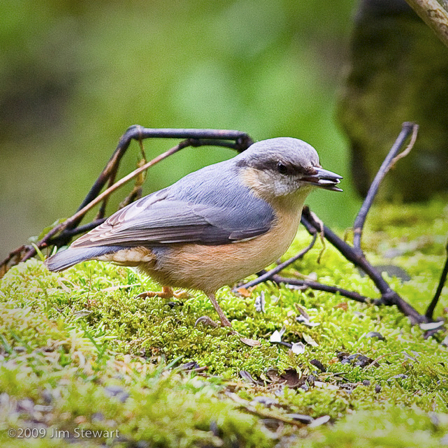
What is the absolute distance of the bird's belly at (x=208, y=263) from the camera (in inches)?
106

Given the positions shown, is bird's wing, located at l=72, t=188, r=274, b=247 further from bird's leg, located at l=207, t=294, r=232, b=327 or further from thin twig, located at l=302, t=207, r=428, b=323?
thin twig, located at l=302, t=207, r=428, b=323

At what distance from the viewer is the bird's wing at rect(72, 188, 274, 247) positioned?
2.68 m

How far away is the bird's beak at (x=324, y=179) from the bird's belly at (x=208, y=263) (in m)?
0.35

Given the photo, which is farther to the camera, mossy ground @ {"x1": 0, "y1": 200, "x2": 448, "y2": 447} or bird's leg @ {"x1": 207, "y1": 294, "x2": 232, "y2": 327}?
bird's leg @ {"x1": 207, "y1": 294, "x2": 232, "y2": 327}

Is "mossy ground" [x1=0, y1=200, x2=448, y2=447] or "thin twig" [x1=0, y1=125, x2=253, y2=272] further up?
"thin twig" [x1=0, y1=125, x2=253, y2=272]

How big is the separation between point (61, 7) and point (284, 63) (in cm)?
365

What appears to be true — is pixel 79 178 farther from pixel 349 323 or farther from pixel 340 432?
pixel 340 432


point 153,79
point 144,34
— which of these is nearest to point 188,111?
point 153,79

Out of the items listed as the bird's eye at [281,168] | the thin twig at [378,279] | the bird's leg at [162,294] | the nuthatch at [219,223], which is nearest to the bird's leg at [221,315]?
the nuthatch at [219,223]

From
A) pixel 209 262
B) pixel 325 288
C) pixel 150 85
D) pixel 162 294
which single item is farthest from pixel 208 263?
pixel 150 85

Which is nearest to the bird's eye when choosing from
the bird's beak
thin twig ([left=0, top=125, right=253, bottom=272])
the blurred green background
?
the bird's beak

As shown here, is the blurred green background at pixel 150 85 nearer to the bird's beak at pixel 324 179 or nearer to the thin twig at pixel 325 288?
the thin twig at pixel 325 288

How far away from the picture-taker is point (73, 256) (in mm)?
2504

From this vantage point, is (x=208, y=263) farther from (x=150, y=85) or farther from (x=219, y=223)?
(x=150, y=85)
